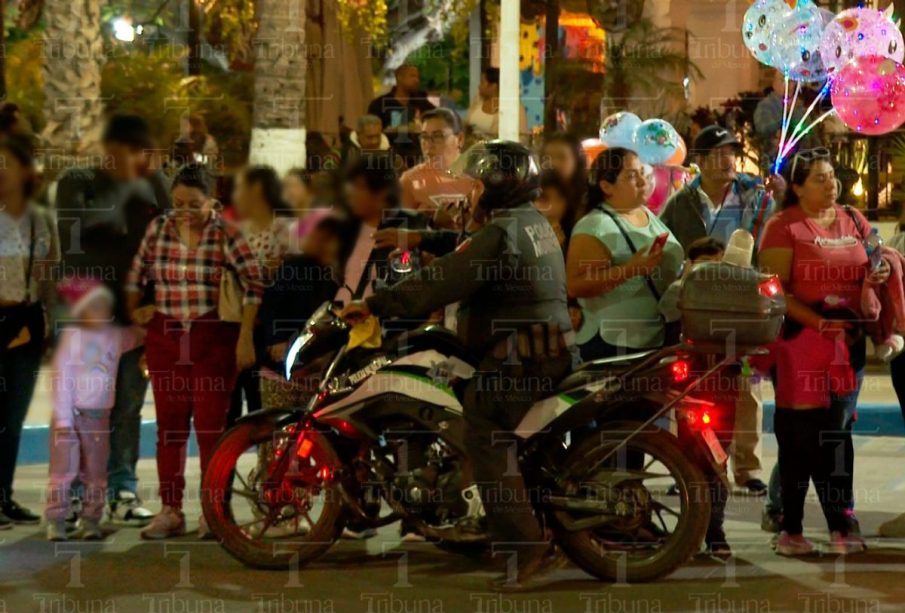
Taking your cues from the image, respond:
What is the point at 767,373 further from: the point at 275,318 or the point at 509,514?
the point at 275,318

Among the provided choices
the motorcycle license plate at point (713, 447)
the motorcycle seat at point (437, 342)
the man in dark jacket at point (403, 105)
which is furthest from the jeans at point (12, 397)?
the man in dark jacket at point (403, 105)

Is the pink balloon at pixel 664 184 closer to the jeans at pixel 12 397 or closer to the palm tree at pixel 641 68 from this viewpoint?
the jeans at pixel 12 397

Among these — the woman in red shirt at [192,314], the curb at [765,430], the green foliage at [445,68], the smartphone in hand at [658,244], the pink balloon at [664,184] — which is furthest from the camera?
the green foliage at [445,68]

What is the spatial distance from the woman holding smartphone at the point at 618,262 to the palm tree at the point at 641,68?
35.8 ft

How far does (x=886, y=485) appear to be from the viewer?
9.94 m

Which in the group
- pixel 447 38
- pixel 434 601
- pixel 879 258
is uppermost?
pixel 447 38

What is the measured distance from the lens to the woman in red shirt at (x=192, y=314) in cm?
851

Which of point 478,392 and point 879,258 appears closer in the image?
point 478,392

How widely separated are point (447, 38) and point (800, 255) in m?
21.6

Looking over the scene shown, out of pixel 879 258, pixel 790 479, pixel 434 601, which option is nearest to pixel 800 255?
pixel 879 258

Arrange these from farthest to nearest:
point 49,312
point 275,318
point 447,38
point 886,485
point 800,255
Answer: point 447,38 → point 886,485 → point 49,312 → point 275,318 → point 800,255

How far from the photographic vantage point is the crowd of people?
8.04m

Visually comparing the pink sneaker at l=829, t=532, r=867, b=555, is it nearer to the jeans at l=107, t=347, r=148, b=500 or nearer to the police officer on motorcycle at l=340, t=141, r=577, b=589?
the police officer on motorcycle at l=340, t=141, r=577, b=589

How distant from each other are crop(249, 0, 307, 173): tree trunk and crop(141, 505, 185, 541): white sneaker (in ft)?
26.5
